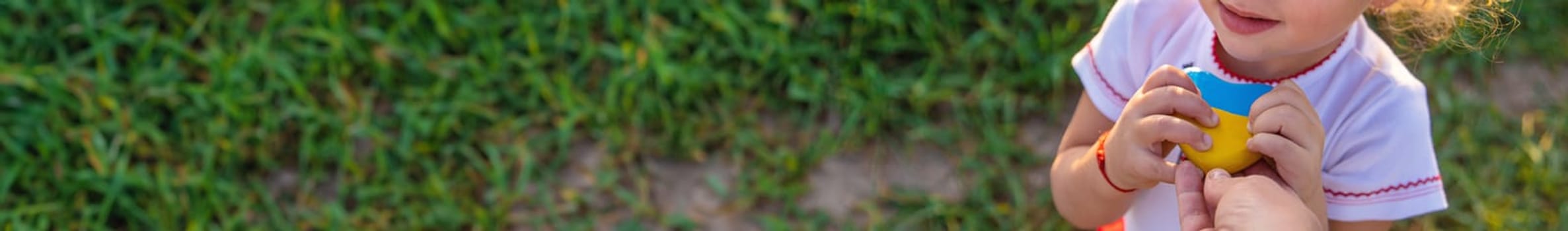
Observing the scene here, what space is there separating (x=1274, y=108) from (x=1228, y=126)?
5 centimetres

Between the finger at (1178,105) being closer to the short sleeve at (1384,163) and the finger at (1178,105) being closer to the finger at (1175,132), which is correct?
the finger at (1175,132)

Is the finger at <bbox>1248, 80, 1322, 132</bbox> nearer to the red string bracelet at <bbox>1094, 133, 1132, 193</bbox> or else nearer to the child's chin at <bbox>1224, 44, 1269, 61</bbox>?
the child's chin at <bbox>1224, 44, 1269, 61</bbox>

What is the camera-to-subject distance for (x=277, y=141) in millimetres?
3006

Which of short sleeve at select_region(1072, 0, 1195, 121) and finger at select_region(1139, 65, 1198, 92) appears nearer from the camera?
finger at select_region(1139, 65, 1198, 92)

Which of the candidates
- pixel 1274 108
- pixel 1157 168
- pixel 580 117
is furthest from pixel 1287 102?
pixel 580 117

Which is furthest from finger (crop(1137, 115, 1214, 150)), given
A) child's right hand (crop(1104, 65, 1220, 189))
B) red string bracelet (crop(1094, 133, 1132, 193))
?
red string bracelet (crop(1094, 133, 1132, 193))

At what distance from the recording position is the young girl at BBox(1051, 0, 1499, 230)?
A: 49.3 inches

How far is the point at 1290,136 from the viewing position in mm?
1246

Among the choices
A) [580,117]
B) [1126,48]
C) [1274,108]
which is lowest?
[1274,108]

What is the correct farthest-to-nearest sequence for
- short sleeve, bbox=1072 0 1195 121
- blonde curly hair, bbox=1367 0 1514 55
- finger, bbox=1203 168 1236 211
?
short sleeve, bbox=1072 0 1195 121 < blonde curly hair, bbox=1367 0 1514 55 < finger, bbox=1203 168 1236 211

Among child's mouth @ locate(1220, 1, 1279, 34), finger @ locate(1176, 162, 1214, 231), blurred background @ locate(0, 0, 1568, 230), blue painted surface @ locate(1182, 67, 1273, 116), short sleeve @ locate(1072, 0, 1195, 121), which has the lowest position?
finger @ locate(1176, 162, 1214, 231)

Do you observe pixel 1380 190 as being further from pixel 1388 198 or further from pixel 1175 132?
pixel 1175 132

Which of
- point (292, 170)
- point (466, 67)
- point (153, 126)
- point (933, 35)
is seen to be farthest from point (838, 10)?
point (153, 126)

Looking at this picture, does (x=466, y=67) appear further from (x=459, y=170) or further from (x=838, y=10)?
(x=838, y=10)
